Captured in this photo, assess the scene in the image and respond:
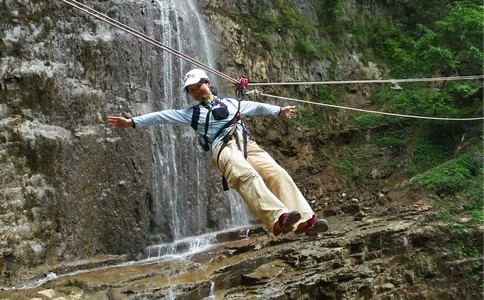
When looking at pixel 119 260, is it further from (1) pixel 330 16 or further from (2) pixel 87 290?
(1) pixel 330 16

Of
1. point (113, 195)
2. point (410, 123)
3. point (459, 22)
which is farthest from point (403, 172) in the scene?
point (113, 195)

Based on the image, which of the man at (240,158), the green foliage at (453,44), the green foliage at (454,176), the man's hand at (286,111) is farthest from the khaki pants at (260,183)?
the green foliage at (453,44)

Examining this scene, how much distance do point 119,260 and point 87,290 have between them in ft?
6.85

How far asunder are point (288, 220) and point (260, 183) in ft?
1.32

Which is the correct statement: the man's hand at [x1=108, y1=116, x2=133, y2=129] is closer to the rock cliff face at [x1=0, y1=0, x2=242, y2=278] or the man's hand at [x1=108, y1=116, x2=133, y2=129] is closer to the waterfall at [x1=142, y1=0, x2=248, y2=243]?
the rock cliff face at [x1=0, y1=0, x2=242, y2=278]

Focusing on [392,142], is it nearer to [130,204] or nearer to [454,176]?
[454,176]

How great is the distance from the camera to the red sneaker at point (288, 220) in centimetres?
410

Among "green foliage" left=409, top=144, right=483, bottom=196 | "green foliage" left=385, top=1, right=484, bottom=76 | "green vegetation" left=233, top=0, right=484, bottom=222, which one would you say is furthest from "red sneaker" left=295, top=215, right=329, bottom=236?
"green foliage" left=385, top=1, right=484, bottom=76

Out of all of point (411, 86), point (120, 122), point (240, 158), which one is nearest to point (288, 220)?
point (240, 158)

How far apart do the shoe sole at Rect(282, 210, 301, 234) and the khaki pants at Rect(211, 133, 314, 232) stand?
89mm

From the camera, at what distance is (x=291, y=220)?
13.5 ft

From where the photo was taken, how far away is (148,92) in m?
11.0

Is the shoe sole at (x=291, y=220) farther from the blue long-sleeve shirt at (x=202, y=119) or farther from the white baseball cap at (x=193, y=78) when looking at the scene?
the white baseball cap at (x=193, y=78)

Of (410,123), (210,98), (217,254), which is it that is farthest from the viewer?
(410,123)
